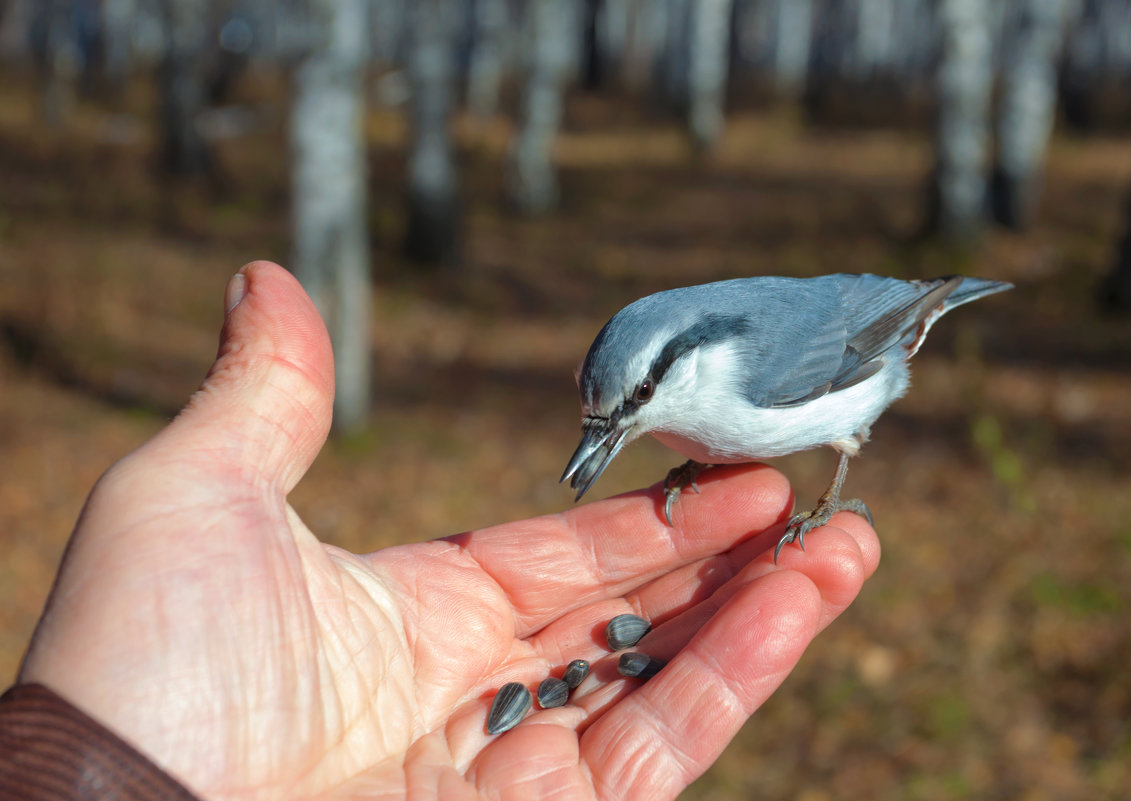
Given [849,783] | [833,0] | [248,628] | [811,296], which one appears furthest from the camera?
[833,0]

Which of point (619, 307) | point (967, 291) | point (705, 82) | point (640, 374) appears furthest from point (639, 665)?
point (705, 82)

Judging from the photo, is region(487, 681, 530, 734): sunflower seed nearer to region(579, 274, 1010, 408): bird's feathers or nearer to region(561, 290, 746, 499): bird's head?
region(561, 290, 746, 499): bird's head

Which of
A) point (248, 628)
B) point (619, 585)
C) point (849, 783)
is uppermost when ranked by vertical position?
point (248, 628)

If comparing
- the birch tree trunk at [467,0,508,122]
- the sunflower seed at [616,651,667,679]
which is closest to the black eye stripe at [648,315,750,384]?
the sunflower seed at [616,651,667,679]

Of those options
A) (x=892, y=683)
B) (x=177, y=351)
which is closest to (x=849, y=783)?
(x=892, y=683)

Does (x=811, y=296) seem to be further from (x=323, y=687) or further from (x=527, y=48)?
(x=527, y=48)

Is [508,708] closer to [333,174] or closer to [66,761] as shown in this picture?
[66,761]
